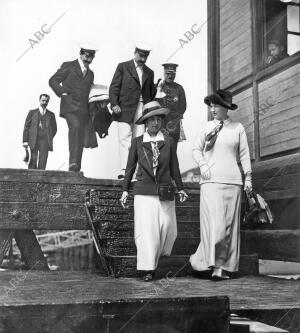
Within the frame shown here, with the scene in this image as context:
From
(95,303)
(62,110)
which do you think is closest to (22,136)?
(62,110)

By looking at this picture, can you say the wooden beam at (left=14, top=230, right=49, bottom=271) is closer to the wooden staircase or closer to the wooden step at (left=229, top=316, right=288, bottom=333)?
the wooden staircase

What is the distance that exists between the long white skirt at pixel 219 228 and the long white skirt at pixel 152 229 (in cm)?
43

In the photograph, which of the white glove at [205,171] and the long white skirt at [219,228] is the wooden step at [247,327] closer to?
the long white skirt at [219,228]

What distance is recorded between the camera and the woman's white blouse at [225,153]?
577 centimetres

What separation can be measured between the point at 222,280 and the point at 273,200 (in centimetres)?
200

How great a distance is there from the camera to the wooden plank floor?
149 inches

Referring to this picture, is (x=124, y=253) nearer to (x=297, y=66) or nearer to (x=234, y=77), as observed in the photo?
(x=297, y=66)

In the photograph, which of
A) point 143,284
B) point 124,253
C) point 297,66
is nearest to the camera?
point 143,284

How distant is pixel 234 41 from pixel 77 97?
9.70 feet

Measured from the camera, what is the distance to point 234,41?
884 cm

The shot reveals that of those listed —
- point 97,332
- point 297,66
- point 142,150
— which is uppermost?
point 297,66

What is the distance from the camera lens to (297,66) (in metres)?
6.83

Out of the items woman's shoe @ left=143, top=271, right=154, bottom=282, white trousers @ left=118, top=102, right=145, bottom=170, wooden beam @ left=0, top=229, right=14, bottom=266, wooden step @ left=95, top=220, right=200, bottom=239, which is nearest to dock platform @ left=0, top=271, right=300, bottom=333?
woman's shoe @ left=143, top=271, right=154, bottom=282

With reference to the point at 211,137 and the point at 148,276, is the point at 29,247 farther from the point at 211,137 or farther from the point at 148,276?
the point at 211,137
